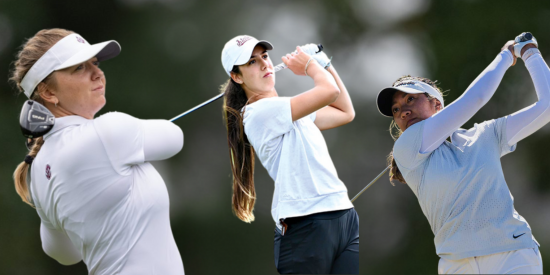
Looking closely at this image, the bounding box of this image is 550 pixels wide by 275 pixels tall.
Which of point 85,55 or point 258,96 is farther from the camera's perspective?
point 258,96

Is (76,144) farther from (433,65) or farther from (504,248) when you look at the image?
(433,65)

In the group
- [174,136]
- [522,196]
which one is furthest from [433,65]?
[174,136]

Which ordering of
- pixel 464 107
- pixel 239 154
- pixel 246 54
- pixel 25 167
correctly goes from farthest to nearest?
pixel 239 154, pixel 246 54, pixel 464 107, pixel 25 167

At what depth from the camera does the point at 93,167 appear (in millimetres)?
1434

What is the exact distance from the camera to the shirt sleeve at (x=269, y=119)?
6.63ft

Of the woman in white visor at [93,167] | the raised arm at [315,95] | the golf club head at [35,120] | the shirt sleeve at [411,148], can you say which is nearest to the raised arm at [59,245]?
the woman in white visor at [93,167]

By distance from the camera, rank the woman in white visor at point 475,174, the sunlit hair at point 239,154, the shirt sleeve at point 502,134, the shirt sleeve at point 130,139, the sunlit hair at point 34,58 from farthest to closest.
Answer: the sunlit hair at point 239,154 → the shirt sleeve at point 502,134 → the woman in white visor at point 475,174 → the sunlit hair at point 34,58 → the shirt sleeve at point 130,139

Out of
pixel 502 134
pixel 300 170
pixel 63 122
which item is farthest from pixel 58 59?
pixel 502 134

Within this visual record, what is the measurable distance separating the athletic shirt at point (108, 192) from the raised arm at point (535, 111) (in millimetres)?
1160

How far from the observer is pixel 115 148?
143cm

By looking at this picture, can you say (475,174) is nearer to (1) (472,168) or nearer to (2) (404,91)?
(1) (472,168)

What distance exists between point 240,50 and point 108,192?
0.97m

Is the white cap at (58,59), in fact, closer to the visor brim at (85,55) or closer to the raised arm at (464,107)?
the visor brim at (85,55)

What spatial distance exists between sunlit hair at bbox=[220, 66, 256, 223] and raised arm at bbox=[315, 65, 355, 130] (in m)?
0.35
